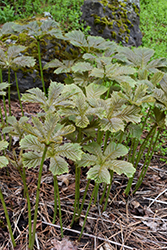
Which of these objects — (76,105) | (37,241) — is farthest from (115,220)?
(76,105)

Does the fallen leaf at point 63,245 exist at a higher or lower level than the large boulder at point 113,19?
lower

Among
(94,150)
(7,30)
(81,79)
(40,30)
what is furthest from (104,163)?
(7,30)

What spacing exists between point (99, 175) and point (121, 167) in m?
0.12

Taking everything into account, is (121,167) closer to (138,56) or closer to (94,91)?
(94,91)

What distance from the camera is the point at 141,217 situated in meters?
1.61

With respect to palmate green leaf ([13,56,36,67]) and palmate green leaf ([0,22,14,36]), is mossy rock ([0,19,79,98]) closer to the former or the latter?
palmate green leaf ([0,22,14,36])

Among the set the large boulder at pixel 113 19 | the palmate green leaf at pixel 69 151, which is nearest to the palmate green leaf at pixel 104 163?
the palmate green leaf at pixel 69 151

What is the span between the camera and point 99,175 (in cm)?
101

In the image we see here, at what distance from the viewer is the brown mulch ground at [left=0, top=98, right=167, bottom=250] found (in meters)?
1.37

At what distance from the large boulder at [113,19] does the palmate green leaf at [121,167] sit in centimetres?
377

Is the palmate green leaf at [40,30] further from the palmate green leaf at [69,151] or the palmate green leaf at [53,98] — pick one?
the palmate green leaf at [69,151]

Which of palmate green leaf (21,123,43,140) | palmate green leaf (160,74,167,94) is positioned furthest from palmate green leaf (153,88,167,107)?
palmate green leaf (21,123,43,140)

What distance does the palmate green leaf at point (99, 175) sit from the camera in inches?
38.9

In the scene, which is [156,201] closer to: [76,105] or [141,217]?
[141,217]
